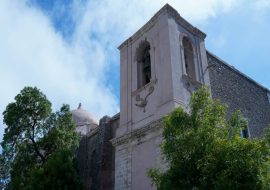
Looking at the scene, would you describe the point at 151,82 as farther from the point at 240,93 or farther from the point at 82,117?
the point at 82,117

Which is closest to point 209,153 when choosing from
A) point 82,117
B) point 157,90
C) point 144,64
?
point 157,90

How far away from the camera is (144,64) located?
15656 mm

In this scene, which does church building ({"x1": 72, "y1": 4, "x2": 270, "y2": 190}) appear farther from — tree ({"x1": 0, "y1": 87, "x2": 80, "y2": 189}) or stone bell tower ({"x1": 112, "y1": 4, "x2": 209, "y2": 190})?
tree ({"x1": 0, "y1": 87, "x2": 80, "y2": 189})

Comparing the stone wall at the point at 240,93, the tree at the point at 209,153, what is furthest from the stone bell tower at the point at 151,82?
the tree at the point at 209,153

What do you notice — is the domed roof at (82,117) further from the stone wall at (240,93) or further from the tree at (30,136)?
the stone wall at (240,93)

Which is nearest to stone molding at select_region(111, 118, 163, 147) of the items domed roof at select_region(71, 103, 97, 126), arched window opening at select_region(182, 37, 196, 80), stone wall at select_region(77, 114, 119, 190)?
arched window opening at select_region(182, 37, 196, 80)

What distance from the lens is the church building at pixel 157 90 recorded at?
1284cm

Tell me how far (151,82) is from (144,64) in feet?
5.85

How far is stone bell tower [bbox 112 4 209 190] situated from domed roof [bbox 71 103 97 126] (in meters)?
14.6

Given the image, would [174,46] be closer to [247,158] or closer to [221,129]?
[221,129]

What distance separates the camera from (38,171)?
1341 cm

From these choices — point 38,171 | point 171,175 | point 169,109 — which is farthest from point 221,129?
point 38,171

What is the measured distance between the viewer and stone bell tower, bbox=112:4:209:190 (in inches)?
500

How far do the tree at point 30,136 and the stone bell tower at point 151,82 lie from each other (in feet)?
8.66
